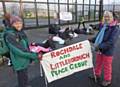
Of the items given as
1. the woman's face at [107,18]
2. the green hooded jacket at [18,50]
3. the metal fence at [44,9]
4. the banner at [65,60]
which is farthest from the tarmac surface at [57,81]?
the metal fence at [44,9]

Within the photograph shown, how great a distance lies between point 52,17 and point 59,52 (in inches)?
434

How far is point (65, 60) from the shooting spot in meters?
4.13

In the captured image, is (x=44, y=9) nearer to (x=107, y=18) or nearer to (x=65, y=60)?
(x=107, y=18)

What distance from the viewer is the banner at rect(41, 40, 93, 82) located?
3.99m

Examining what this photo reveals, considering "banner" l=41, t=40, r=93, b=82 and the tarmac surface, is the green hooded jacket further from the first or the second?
the tarmac surface

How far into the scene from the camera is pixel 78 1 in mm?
17422

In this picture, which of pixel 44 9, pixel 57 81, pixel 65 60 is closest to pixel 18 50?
pixel 65 60

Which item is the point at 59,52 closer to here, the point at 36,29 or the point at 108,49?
the point at 108,49

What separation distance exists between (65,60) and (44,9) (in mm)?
10577

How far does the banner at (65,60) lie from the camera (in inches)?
157

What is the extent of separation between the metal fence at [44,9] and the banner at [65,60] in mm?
7717

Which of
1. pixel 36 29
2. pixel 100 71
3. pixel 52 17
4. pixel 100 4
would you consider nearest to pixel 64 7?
pixel 52 17

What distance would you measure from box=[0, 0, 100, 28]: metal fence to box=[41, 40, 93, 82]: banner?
25.3 feet

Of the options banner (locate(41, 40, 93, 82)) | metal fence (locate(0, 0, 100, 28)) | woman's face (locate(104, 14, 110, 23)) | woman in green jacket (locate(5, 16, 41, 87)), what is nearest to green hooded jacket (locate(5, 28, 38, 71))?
woman in green jacket (locate(5, 16, 41, 87))
